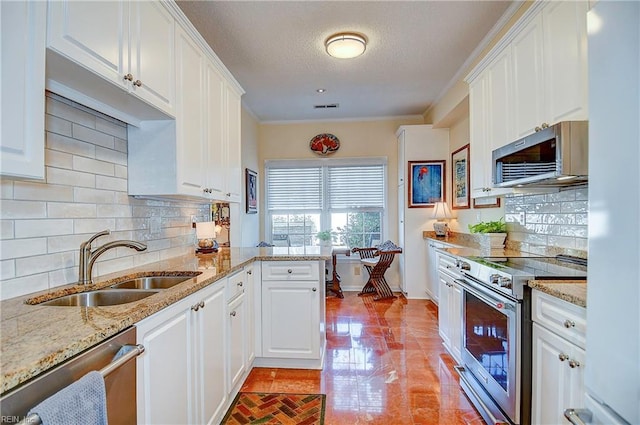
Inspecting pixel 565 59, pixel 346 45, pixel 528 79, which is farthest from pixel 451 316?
pixel 346 45

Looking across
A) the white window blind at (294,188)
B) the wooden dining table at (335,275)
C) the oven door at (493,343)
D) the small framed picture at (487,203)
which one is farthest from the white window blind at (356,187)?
the oven door at (493,343)

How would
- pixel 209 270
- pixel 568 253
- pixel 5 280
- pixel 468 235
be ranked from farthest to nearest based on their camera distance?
1. pixel 468 235
2. pixel 568 253
3. pixel 209 270
4. pixel 5 280

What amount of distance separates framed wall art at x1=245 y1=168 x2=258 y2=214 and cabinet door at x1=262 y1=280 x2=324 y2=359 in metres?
2.34

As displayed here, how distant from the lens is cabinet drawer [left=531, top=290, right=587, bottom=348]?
1175 millimetres

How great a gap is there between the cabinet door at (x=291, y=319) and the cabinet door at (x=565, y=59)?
6.29 ft

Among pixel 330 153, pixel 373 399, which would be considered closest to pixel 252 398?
pixel 373 399

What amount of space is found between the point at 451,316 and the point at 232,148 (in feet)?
7.80

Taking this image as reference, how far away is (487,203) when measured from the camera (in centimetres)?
332

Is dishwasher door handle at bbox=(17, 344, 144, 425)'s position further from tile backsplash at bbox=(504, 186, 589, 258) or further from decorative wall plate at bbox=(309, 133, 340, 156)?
decorative wall plate at bbox=(309, 133, 340, 156)

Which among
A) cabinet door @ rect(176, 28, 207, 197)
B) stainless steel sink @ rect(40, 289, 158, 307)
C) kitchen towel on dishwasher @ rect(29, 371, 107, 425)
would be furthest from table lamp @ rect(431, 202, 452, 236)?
kitchen towel on dishwasher @ rect(29, 371, 107, 425)

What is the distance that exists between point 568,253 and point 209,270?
2307 millimetres

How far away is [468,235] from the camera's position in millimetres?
3650

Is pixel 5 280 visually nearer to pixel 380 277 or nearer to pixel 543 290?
pixel 543 290

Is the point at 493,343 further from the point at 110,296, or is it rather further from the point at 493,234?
the point at 110,296
